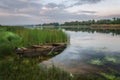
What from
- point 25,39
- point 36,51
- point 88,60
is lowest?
point 88,60

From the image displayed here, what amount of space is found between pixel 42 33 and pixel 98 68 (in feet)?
24.5

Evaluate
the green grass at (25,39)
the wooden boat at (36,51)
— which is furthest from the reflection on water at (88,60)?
the green grass at (25,39)

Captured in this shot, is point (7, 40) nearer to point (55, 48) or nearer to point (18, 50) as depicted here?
point (18, 50)

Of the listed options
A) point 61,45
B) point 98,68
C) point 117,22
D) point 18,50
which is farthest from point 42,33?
point 117,22

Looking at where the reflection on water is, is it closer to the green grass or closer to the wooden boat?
the wooden boat

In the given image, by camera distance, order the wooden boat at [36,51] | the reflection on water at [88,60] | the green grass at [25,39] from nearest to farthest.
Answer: the reflection on water at [88,60], the wooden boat at [36,51], the green grass at [25,39]

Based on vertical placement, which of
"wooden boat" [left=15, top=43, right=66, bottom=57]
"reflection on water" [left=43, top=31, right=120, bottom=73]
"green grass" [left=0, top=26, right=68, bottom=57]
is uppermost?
"green grass" [left=0, top=26, right=68, bottom=57]

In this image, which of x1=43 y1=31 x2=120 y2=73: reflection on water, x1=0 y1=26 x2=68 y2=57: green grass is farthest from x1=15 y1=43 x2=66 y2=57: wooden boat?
x1=0 y1=26 x2=68 y2=57: green grass

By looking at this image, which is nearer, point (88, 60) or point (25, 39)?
point (88, 60)

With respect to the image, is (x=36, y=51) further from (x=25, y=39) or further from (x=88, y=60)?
(x=88, y=60)

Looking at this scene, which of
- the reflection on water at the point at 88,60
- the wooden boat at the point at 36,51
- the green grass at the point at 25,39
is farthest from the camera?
the green grass at the point at 25,39

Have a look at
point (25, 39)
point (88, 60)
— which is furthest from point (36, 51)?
point (88, 60)

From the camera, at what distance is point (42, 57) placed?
Answer: 1234 centimetres

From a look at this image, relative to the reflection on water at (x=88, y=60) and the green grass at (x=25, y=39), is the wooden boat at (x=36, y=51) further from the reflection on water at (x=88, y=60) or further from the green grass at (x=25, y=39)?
the green grass at (x=25, y=39)
